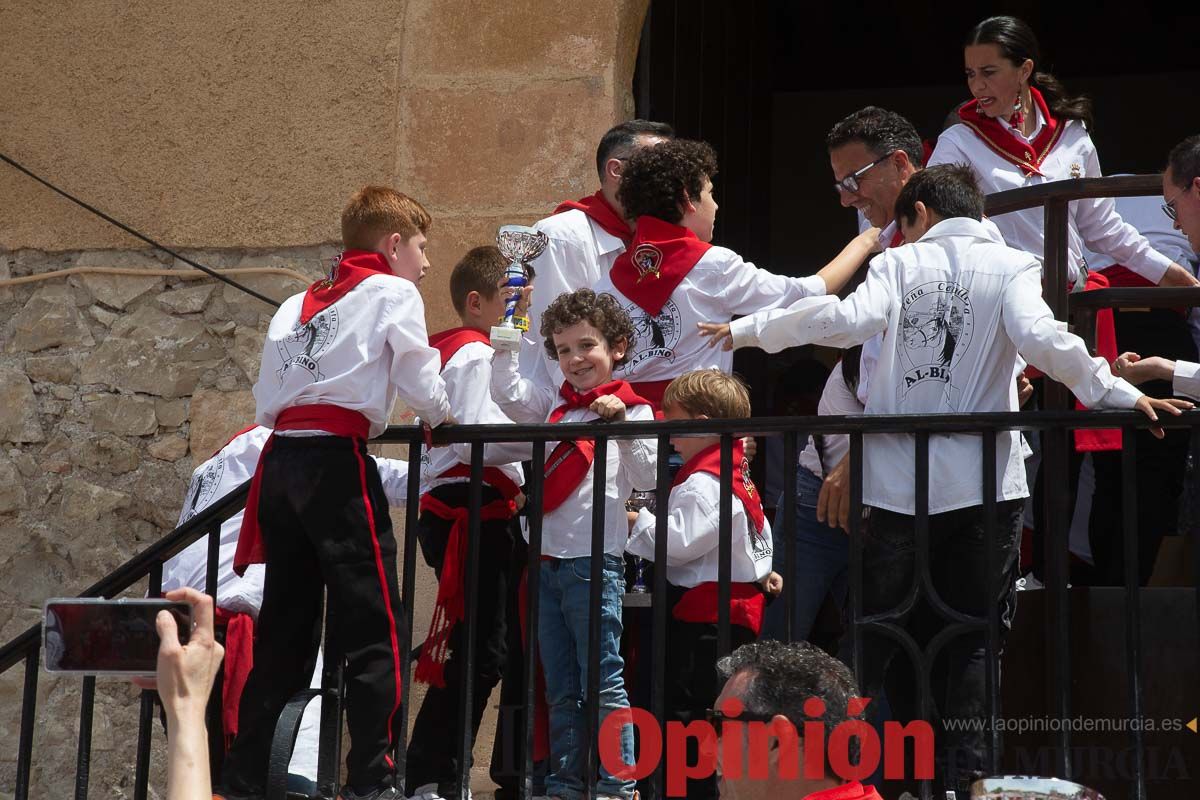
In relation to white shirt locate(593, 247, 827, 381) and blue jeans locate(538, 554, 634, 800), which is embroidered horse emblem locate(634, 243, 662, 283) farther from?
blue jeans locate(538, 554, 634, 800)

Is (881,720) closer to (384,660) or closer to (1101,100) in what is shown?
(384,660)

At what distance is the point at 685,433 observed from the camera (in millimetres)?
4008

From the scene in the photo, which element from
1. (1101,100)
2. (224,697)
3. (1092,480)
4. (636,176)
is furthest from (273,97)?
(1101,100)

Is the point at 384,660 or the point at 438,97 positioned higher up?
the point at 438,97

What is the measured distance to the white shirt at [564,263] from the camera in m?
4.87

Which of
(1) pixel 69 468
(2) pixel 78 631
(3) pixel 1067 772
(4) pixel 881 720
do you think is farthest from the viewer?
(1) pixel 69 468

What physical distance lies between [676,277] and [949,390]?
88 cm

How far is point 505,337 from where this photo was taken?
4.31 meters

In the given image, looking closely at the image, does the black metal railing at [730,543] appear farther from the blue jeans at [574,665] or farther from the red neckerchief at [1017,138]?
the red neckerchief at [1017,138]

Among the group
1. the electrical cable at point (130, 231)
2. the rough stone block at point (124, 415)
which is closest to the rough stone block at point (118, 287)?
the electrical cable at point (130, 231)

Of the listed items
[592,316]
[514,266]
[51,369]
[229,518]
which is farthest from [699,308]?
[51,369]

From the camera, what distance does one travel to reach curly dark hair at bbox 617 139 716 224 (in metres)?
4.61

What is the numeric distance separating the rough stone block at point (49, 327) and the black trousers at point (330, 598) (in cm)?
252

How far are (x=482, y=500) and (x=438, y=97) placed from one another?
2.29 metres
